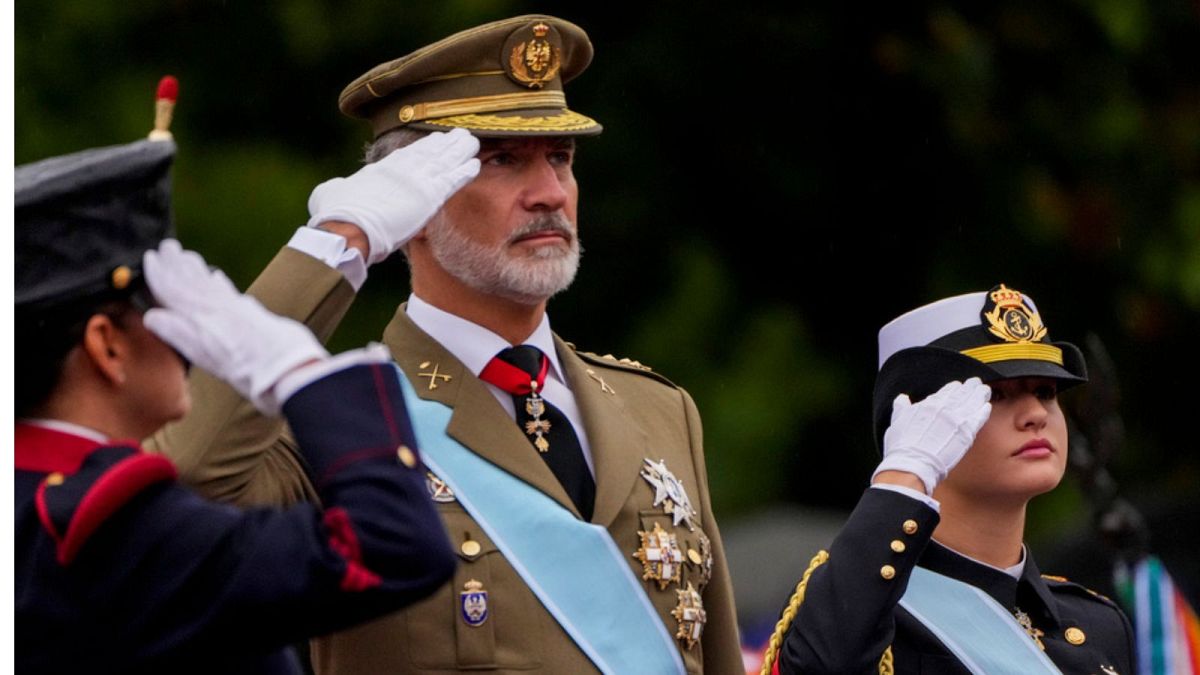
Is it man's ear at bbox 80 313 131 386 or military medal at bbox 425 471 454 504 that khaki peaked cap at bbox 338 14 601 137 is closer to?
military medal at bbox 425 471 454 504

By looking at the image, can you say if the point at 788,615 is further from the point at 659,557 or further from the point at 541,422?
the point at 541,422

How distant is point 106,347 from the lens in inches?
122

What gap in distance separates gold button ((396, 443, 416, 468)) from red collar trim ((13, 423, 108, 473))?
365 mm

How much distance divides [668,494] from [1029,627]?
699mm

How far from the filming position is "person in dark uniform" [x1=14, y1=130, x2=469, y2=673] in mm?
2986

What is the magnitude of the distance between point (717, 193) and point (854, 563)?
16.5 ft

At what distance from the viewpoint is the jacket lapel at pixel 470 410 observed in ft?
13.6

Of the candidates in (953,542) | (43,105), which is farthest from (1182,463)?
(953,542)

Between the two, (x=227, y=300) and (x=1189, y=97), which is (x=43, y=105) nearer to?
(x=1189, y=97)

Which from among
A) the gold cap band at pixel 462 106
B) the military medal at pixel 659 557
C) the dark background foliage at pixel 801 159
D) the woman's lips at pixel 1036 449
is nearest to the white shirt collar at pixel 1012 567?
the woman's lips at pixel 1036 449

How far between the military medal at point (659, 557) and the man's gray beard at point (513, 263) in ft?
1.47

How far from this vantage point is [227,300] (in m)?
3.12

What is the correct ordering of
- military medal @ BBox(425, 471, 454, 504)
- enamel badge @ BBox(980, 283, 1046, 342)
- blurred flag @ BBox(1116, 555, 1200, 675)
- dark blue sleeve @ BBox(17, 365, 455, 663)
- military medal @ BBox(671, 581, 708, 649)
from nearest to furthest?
1. dark blue sleeve @ BBox(17, 365, 455, 663)
2. military medal @ BBox(425, 471, 454, 504)
3. military medal @ BBox(671, 581, 708, 649)
4. enamel badge @ BBox(980, 283, 1046, 342)
5. blurred flag @ BBox(1116, 555, 1200, 675)

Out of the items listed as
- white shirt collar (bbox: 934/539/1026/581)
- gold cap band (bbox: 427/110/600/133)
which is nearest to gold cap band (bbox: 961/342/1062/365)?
white shirt collar (bbox: 934/539/1026/581)
